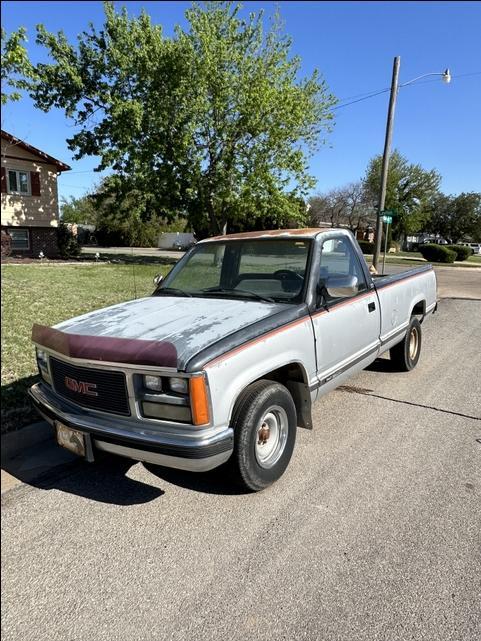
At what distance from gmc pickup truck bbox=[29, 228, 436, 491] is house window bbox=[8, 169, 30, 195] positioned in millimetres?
23725

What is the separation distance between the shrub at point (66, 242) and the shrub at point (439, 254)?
25411 millimetres

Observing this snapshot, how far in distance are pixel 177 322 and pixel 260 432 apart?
964 mm

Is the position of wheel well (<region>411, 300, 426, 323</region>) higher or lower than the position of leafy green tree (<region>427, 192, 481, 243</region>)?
lower

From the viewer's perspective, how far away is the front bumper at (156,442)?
8.63 ft

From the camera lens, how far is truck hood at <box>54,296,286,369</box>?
2858 mm

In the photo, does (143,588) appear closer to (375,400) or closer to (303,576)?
(303,576)

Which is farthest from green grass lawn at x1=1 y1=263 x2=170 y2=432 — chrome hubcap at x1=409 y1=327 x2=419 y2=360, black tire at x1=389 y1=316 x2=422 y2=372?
chrome hubcap at x1=409 y1=327 x2=419 y2=360

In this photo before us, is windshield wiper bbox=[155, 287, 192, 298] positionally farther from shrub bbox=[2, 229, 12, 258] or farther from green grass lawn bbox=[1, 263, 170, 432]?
shrub bbox=[2, 229, 12, 258]

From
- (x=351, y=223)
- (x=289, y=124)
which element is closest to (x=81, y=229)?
(x=351, y=223)

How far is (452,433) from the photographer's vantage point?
4.15 metres

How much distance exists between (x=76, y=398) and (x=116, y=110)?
21.2 metres

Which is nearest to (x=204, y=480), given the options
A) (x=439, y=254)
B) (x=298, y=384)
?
(x=298, y=384)

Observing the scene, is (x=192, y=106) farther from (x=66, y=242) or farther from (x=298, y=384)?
(x=298, y=384)

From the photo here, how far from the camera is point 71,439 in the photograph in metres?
2.88
